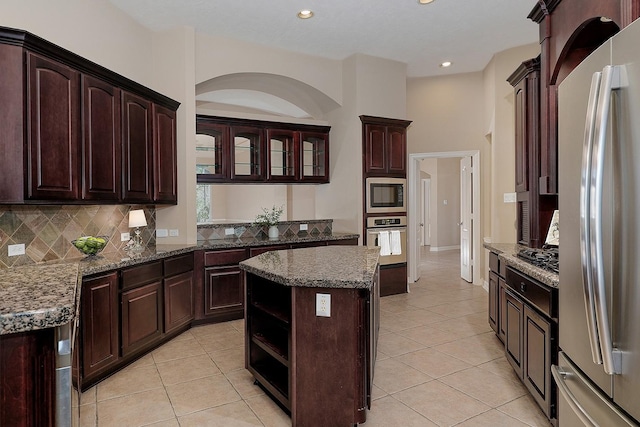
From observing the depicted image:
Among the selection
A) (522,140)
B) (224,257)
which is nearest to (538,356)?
(522,140)

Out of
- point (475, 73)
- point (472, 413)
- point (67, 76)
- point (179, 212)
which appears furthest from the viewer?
point (475, 73)

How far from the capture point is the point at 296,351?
7.34 feet

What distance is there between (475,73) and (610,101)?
5549 mm

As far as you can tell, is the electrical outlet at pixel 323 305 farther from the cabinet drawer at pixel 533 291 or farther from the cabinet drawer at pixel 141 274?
the cabinet drawer at pixel 141 274

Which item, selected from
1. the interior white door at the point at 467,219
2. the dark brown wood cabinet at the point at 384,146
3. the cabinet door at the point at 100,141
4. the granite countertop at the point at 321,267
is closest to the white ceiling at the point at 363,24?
the dark brown wood cabinet at the point at 384,146

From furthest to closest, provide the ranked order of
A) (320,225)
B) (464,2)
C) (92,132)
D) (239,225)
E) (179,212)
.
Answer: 1. (320,225)
2. (239,225)
3. (179,212)
4. (464,2)
5. (92,132)

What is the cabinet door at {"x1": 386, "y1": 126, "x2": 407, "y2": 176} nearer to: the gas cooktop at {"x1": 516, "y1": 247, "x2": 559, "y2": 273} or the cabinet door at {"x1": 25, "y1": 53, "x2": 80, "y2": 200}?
the gas cooktop at {"x1": 516, "y1": 247, "x2": 559, "y2": 273}

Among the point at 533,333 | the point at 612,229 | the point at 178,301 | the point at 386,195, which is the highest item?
the point at 386,195

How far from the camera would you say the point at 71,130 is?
9.51 ft

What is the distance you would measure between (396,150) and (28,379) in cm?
503

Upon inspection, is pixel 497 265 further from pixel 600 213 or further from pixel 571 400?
pixel 600 213

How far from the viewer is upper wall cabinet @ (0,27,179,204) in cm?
250

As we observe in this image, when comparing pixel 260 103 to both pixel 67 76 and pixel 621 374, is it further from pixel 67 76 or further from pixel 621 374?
pixel 621 374

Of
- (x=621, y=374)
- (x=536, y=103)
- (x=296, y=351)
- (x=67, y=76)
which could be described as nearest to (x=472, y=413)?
(x=296, y=351)
